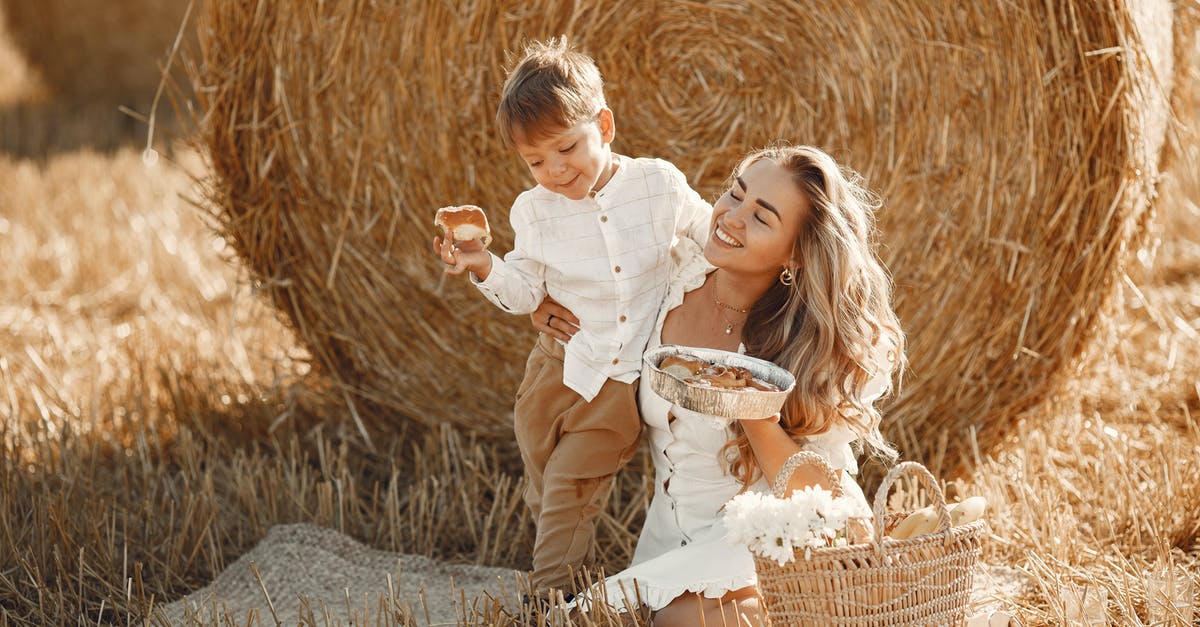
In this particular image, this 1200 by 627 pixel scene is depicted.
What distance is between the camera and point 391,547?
10.5ft

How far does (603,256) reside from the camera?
2.57 m

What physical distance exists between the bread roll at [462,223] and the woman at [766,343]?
1.40 ft

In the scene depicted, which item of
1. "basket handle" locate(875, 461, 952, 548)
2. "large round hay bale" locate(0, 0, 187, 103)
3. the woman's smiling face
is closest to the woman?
the woman's smiling face

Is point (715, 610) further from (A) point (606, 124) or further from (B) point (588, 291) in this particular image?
(A) point (606, 124)

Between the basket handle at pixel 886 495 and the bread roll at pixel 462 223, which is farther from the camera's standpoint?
the bread roll at pixel 462 223

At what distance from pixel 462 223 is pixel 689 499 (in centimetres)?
72

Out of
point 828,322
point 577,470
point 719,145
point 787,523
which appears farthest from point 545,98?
point 719,145

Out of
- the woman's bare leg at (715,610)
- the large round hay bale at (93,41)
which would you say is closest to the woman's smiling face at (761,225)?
the woman's bare leg at (715,610)

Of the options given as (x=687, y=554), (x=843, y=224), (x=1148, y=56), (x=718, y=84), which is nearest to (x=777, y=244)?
(x=843, y=224)

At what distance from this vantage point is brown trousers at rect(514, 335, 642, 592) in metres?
2.60

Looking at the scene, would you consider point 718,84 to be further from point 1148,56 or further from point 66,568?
point 66,568

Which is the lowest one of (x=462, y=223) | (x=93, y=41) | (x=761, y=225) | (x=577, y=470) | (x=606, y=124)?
(x=577, y=470)

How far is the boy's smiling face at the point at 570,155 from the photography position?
7.86ft

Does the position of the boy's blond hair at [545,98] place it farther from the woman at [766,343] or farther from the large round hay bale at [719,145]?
the large round hay bale at [719,145]
